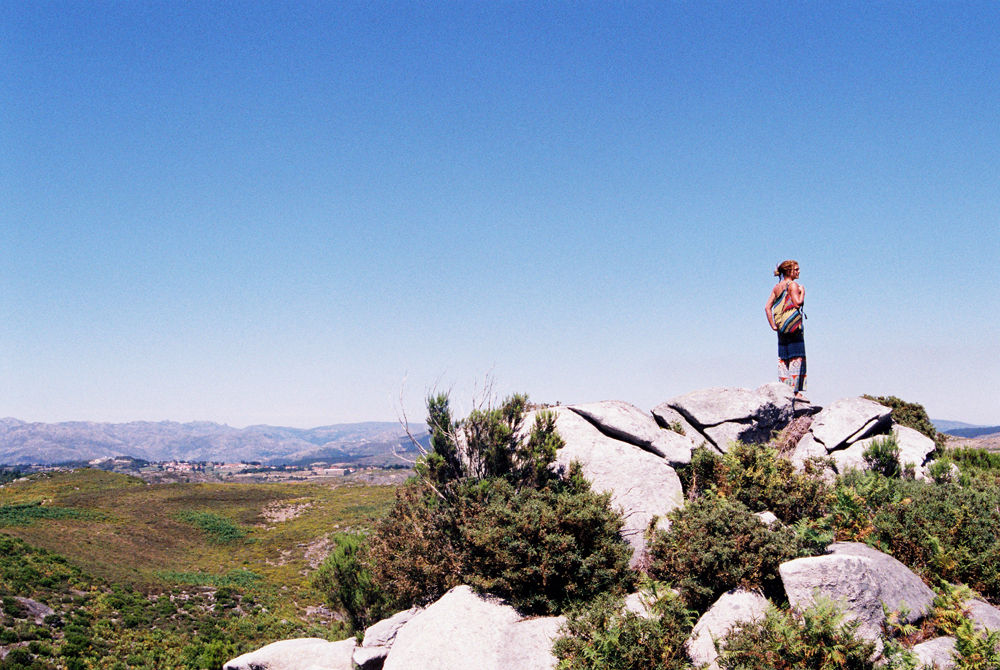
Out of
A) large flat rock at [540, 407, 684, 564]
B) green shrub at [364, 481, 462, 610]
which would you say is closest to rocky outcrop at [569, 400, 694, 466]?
large flat rock at [540, 407, 684, 564]

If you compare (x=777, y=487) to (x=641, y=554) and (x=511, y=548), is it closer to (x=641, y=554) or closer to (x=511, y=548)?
(x=641, y=554)

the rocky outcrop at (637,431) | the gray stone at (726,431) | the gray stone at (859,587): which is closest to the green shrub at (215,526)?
the rocky outcrop at (637,431)

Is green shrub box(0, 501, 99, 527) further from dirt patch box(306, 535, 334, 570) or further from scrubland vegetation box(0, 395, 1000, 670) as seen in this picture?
scrubland vegetation box(0, 395, 1000, 670)

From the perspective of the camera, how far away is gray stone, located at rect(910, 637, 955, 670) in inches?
292

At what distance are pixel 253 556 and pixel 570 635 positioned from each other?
7329 cm

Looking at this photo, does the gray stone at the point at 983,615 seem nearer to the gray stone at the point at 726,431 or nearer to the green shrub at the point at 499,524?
the green shrub at the point at 499,524

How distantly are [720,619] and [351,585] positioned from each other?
17.5 metres

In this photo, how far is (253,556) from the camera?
68.9 m

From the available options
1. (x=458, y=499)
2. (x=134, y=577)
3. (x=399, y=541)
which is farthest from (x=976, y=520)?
(x=134, y=577)

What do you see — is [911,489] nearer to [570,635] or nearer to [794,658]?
[794,658]

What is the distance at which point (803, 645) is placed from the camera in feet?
24.4

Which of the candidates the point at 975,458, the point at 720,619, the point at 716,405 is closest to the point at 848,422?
the point at 716,405

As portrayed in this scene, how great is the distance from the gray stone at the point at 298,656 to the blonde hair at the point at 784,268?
19.3 metres

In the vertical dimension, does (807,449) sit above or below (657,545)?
above
